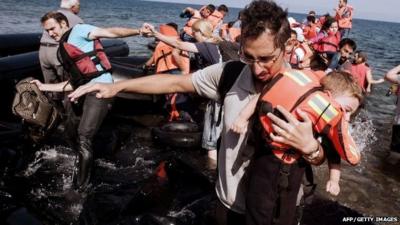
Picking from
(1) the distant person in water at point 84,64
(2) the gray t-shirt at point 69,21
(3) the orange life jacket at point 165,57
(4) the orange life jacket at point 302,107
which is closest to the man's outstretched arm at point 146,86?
(4) the orange life jacket at point 302,107

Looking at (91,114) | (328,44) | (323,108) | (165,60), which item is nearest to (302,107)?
(323,108)

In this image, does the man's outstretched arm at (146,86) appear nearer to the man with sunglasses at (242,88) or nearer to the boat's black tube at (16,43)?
the man with sunglasses at (242,88)

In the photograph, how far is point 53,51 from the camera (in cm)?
567

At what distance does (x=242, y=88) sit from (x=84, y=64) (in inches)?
119

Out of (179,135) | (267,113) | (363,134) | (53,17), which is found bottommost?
(363,134)

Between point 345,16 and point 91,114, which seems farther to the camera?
point 345,16

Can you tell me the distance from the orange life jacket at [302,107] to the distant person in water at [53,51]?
445cm

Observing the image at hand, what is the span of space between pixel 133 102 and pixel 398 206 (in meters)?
5.81

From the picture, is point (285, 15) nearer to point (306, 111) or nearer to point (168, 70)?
point (306, 111)

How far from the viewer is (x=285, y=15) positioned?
1.96 m

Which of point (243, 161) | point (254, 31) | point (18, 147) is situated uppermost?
point (254, 31)

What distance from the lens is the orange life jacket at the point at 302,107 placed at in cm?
185

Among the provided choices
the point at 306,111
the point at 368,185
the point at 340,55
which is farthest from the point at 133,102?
the point at 306,111

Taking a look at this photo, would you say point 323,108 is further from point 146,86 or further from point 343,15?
point 343,15
